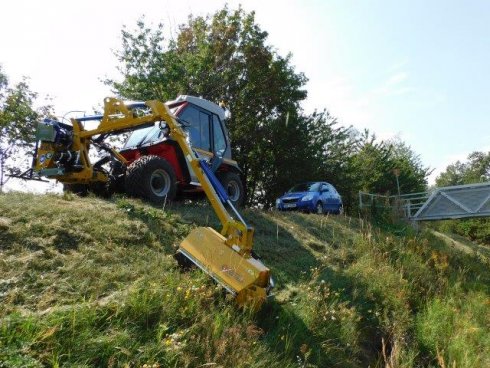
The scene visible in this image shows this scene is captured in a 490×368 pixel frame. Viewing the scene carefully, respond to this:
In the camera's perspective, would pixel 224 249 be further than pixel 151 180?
No

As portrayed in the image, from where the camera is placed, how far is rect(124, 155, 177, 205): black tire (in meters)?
8.20

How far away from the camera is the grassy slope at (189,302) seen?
3809 mm

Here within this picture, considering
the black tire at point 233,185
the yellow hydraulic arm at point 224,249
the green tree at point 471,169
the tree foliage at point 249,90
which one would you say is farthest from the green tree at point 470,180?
the yellow hydraulic arm at point 224,249

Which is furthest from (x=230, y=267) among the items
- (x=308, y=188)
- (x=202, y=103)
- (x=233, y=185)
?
(x=308, y=188)

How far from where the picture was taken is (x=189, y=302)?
4645 mm

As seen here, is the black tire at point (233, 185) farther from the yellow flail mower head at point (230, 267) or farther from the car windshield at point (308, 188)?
the yellow flail mower head at point (230, 267)

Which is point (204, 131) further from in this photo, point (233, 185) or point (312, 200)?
point (312, 200)

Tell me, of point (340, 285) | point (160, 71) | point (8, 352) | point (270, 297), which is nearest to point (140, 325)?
point (8, 352)

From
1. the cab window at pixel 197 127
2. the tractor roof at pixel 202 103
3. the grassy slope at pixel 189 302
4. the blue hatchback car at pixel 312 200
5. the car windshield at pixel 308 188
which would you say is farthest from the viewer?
the car windshield at pixel 308 188

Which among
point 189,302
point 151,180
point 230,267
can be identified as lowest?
point 189,302

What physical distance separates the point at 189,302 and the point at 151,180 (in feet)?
13.8

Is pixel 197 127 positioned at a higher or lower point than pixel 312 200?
higher

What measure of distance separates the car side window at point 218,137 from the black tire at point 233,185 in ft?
1.90

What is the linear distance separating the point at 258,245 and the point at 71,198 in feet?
10.5
